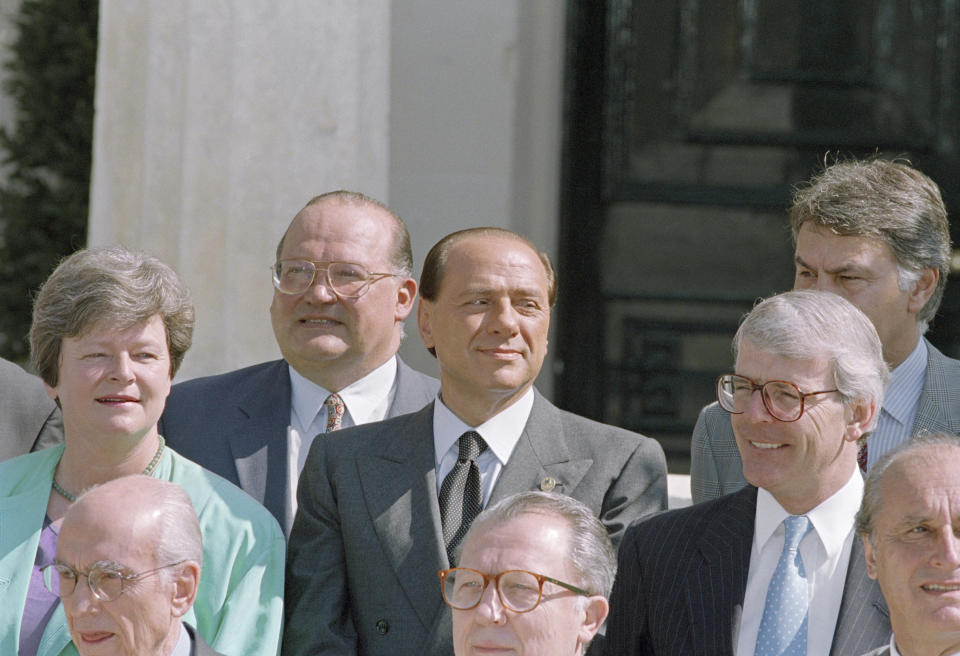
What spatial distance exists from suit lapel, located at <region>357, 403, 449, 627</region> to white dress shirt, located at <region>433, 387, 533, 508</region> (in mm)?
29

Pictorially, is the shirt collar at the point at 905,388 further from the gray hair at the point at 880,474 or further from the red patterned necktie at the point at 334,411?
the red patterned necktie at the point at 334,411

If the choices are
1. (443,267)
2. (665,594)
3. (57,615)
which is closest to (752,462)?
(665,594)

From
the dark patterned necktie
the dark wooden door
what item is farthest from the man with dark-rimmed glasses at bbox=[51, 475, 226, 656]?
the dark wooden door

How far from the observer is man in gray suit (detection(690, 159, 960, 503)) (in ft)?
12.6

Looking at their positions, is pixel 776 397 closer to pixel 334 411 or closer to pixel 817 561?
pixel 817 561

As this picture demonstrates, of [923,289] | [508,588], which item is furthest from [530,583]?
[923,289]

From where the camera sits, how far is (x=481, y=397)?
3727 mm

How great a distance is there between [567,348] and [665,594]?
2.57 meters

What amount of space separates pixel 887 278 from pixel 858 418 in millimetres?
672

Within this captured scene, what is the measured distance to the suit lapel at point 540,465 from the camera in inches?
142

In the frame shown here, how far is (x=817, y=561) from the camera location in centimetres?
330

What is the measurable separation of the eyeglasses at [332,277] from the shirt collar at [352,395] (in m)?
0.24

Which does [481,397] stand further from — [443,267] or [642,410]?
[642,410]

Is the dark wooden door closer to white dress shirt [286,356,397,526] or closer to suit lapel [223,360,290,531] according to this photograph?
white dress shirt [286,356,397,526]
